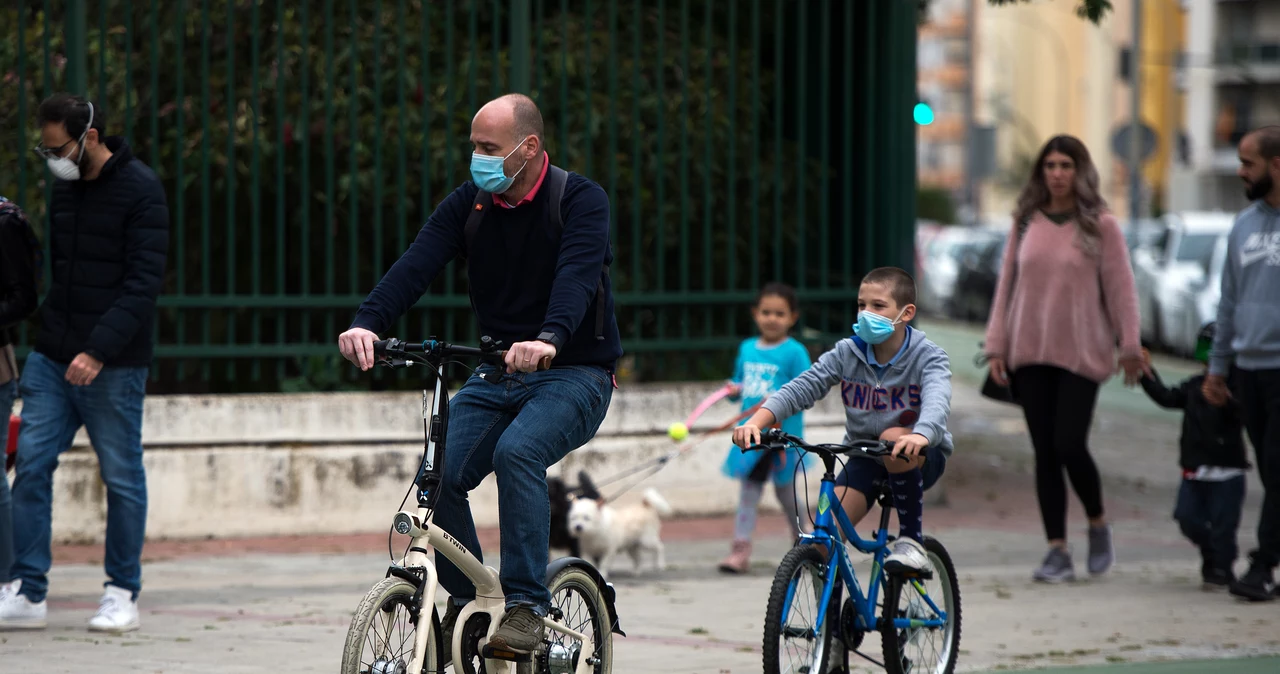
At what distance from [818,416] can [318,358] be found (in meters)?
2.79

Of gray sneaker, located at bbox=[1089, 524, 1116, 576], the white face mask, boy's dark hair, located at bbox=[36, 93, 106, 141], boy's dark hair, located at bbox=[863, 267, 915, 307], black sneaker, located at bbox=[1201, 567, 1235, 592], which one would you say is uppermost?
boy's dark hair, located at bbox=[36, 93, 106, 141]

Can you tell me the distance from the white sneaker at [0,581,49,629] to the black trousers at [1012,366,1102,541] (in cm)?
431

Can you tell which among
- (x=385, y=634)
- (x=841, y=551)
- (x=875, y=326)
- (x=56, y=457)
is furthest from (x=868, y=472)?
(x=56, y=457)

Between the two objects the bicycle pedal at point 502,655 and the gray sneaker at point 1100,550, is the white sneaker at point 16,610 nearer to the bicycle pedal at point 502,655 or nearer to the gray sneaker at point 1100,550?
the bicycle pedal at point 502,655

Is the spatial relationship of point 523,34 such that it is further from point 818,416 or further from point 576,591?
point 576,591

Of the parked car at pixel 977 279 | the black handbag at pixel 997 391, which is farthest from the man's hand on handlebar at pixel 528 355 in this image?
the parked car at pixel 977 279

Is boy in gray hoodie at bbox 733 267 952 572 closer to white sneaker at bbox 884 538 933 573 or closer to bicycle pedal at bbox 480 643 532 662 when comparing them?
white sneaker at bbox 884 538 933 573

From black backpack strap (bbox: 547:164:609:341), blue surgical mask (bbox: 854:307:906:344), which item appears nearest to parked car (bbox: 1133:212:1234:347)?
blue surgical mask (bbox: 854:307:906:344)

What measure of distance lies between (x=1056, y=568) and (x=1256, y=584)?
901 millimetres

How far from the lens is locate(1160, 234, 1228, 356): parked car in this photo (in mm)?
20922

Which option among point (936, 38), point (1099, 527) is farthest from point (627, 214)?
point (936, 38)

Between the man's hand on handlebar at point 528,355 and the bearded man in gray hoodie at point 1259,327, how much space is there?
155 inches

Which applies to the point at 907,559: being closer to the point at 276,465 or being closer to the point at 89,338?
the point at 89,338

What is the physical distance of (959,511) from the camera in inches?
408
